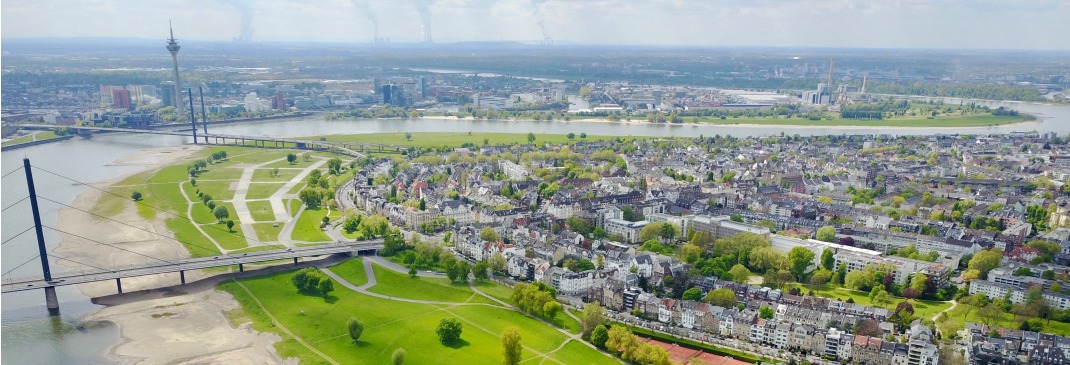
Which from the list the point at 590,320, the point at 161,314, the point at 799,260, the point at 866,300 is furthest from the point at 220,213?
the point at 866,300

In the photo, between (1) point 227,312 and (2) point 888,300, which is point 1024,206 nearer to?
(2) point 888,300

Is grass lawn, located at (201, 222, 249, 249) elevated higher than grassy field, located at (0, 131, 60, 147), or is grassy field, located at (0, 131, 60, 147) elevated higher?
grassy field, located at (0, 131, 60, 147)

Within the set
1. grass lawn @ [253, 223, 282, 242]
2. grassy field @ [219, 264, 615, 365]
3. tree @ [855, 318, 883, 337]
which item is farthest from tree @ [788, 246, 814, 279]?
grass lawn @ [253, 223, 282, 242]

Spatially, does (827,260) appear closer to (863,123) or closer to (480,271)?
(480,271)

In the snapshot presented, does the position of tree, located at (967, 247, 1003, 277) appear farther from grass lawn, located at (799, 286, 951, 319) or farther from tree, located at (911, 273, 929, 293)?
grass lawn, located at (799, 286, 951, 319)

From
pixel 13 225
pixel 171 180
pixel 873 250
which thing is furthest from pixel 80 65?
pixel 873 250

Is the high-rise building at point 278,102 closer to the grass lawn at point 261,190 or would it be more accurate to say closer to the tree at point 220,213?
the grass lawn at point 261,190

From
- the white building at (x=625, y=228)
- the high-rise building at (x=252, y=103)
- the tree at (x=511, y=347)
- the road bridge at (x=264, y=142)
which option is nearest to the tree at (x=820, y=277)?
the white building at (x=625, y=228)
